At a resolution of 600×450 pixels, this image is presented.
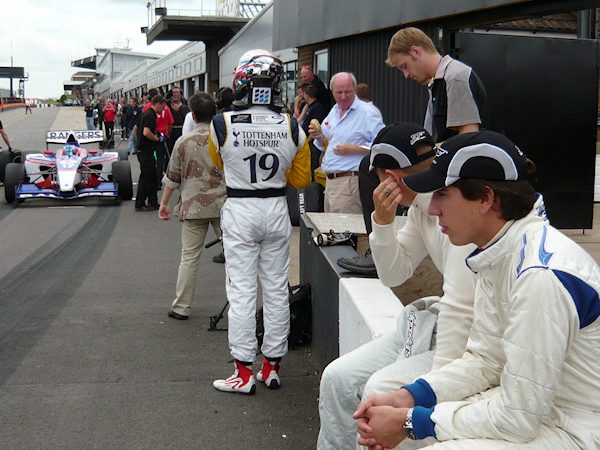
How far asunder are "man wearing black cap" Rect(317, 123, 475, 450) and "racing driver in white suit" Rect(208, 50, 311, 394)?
1.64 metres

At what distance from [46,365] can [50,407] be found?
0.81 metres

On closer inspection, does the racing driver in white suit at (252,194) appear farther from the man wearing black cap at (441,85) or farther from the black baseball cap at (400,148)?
the black baseball cap at (400,148)

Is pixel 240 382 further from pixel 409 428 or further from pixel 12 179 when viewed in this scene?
pixel 12 179

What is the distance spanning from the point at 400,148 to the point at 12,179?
463 inches

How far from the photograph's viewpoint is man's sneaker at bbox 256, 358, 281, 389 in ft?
16.4

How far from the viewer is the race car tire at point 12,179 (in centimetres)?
1377

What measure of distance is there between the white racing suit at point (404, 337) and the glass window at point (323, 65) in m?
10.3

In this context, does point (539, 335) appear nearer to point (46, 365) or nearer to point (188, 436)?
point (188, 436)

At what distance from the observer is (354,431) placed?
3.18m

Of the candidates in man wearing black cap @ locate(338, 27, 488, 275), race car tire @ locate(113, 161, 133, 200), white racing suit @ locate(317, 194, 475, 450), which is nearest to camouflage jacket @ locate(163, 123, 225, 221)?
man wearing black cap @ locate(338, 27, 488, 275)

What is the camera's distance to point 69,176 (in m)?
13.9

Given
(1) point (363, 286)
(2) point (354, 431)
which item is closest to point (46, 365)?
(1) point (363, 286)

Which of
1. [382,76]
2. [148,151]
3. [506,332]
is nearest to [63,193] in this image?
[148,151]

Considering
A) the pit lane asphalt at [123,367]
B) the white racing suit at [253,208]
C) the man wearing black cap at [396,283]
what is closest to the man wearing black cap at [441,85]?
the white racing suit at [253,208]
